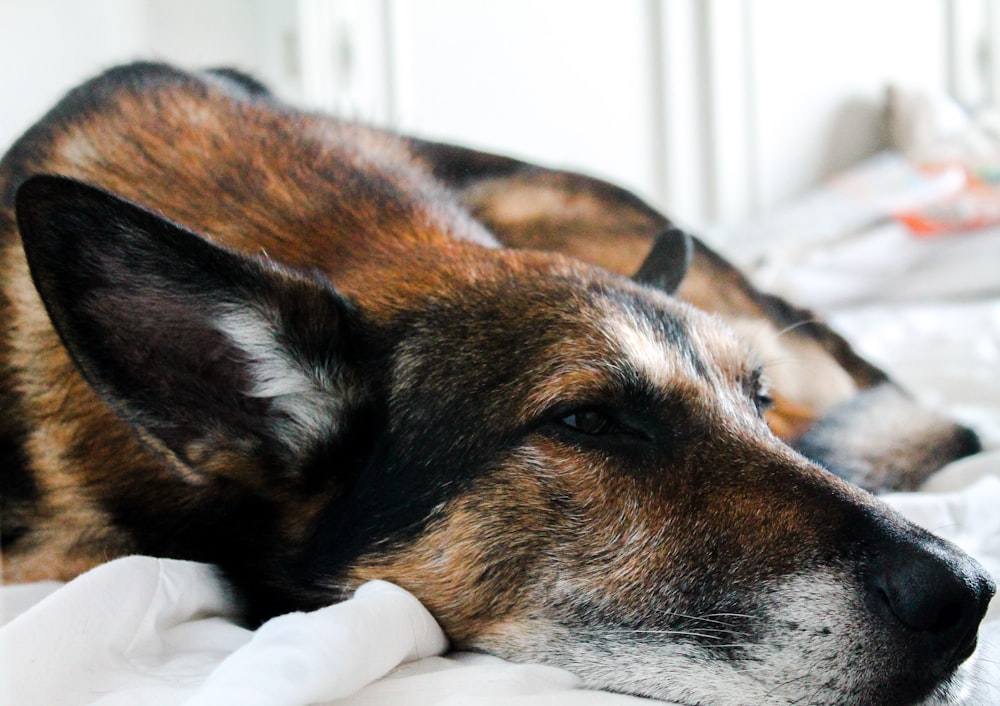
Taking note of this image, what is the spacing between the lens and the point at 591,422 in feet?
3.55

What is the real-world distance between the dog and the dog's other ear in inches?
4.8

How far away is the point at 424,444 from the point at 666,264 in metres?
0.62

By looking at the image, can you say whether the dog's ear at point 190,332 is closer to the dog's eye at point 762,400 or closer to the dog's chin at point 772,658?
the dog's chin at point 772,658

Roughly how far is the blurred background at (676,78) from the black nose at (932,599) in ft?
12.4

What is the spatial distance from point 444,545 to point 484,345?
231 mm

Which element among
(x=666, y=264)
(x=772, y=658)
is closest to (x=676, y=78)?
(x=666, y=264)

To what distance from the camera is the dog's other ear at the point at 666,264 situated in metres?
1.51

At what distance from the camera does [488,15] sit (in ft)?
15.1

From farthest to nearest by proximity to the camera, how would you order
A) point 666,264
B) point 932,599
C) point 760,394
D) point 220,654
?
point 666,264 → point 760,394 → point 220,654 → point 932,599

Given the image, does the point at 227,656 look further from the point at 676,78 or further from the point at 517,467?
the point at 676,78

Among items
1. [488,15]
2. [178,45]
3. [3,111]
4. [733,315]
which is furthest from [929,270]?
[3,111]

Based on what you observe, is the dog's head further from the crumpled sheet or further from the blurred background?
the blurred background

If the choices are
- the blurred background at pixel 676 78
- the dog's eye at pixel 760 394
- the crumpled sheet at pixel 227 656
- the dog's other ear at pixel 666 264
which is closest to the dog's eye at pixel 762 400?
the dog's eye at pixel 760 394

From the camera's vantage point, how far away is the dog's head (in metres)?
0.90
